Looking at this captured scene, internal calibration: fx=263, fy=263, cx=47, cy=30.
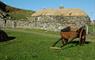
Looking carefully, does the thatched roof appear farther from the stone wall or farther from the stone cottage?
the stone wall

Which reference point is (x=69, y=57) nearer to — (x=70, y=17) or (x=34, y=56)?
(x=34, y=56)

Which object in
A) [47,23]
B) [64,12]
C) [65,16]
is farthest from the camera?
[64,12]

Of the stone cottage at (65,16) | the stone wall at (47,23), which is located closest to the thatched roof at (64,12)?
the stone cottage at (65,16)

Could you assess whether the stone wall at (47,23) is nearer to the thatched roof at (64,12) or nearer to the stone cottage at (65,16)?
the stone cottage at (65,16)

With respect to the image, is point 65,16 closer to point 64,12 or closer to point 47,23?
point 64,12

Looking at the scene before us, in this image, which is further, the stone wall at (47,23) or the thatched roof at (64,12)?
the thatched roof at (64,12)

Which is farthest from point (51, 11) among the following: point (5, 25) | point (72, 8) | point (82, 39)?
point (82, 39)

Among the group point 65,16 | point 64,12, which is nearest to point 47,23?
point 65,16

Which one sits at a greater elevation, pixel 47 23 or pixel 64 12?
pixel 64 12

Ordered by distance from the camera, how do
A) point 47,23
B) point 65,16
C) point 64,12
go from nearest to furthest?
point 47,23, point 65,16, point 64,12

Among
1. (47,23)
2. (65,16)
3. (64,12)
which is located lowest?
(47,23)

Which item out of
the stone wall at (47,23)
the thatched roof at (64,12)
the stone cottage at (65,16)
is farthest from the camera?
the thatched roof at (64,12)

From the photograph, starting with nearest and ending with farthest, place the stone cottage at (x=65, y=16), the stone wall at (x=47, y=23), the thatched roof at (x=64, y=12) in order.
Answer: the stone wall at (x=47, y=23) < the stone cottage at (x=65, y=16) < the thatched roof at (x=64, y=12)

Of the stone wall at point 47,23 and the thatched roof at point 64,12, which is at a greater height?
the thatched roof at point 64,12
